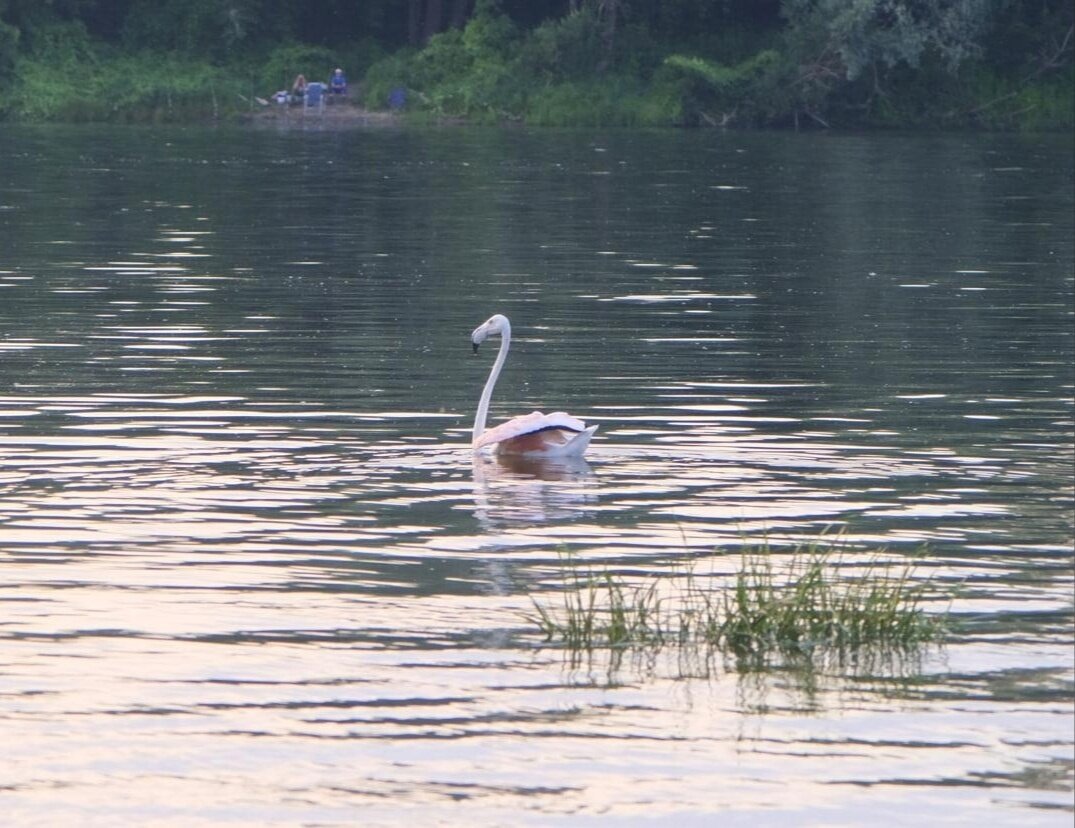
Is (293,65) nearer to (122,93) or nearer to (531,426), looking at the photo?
(122,93)

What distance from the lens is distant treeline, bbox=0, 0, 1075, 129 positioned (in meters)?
58.0

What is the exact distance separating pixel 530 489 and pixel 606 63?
51.1 meters

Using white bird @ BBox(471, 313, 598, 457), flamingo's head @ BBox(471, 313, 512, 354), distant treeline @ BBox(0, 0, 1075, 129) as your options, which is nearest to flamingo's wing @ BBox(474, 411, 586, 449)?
white bird @ BBox(471, 313, 598, 457)

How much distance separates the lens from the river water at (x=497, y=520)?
7.64 m

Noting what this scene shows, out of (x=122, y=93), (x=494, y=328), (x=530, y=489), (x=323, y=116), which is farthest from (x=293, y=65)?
(x=530, y=489)

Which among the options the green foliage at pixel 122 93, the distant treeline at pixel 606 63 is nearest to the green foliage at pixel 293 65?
the distant treeline at pixel 606 63

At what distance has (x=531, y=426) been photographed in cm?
1298

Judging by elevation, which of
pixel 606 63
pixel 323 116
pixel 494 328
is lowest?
pixel 494 328

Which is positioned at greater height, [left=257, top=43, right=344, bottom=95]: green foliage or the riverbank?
[left=257, top=43, right=344, bottom=95]: green foliage

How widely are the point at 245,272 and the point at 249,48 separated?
42.8 meters

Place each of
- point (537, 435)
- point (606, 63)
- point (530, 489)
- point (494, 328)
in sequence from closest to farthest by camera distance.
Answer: point (530, 489)
point (537, 435)
point (494, 328)
point (606, 63)

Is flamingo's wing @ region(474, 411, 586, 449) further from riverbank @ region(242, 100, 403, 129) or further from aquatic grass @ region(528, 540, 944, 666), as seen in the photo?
riverbank @ region(242, 100, 403, 129)

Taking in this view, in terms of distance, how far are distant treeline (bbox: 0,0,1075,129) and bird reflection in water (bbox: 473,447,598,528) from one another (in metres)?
43.1

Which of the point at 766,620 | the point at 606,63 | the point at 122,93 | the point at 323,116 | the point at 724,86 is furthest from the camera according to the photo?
the point at 323,116
